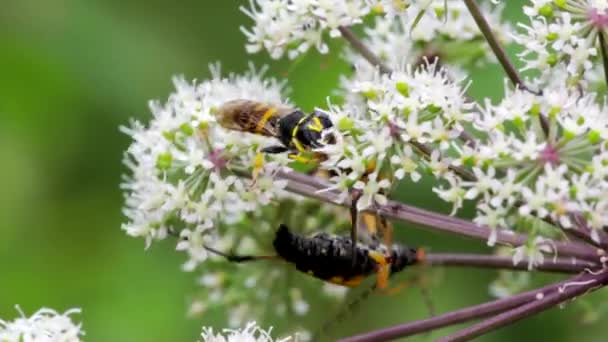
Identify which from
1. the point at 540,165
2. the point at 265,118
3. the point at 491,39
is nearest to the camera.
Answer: the point at 540,165

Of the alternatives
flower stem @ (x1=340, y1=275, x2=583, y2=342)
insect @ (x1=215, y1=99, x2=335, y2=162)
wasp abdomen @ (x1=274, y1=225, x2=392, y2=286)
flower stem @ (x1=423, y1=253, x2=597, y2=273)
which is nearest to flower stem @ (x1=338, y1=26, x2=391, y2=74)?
insect @ (x1=215, y1=99, x2=335, y2=162)

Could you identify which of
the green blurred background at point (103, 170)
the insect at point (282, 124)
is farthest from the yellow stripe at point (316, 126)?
the green blurred background at point (103, 170)

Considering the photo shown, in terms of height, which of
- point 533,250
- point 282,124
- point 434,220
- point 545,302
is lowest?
point 545,302

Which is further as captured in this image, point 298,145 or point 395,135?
point 298,145

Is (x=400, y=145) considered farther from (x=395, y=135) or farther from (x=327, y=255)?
(x=327, y=255)

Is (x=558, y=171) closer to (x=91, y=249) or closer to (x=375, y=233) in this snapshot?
(x=375, y=233)

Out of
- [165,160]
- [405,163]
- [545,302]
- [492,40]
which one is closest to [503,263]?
[545,302]
